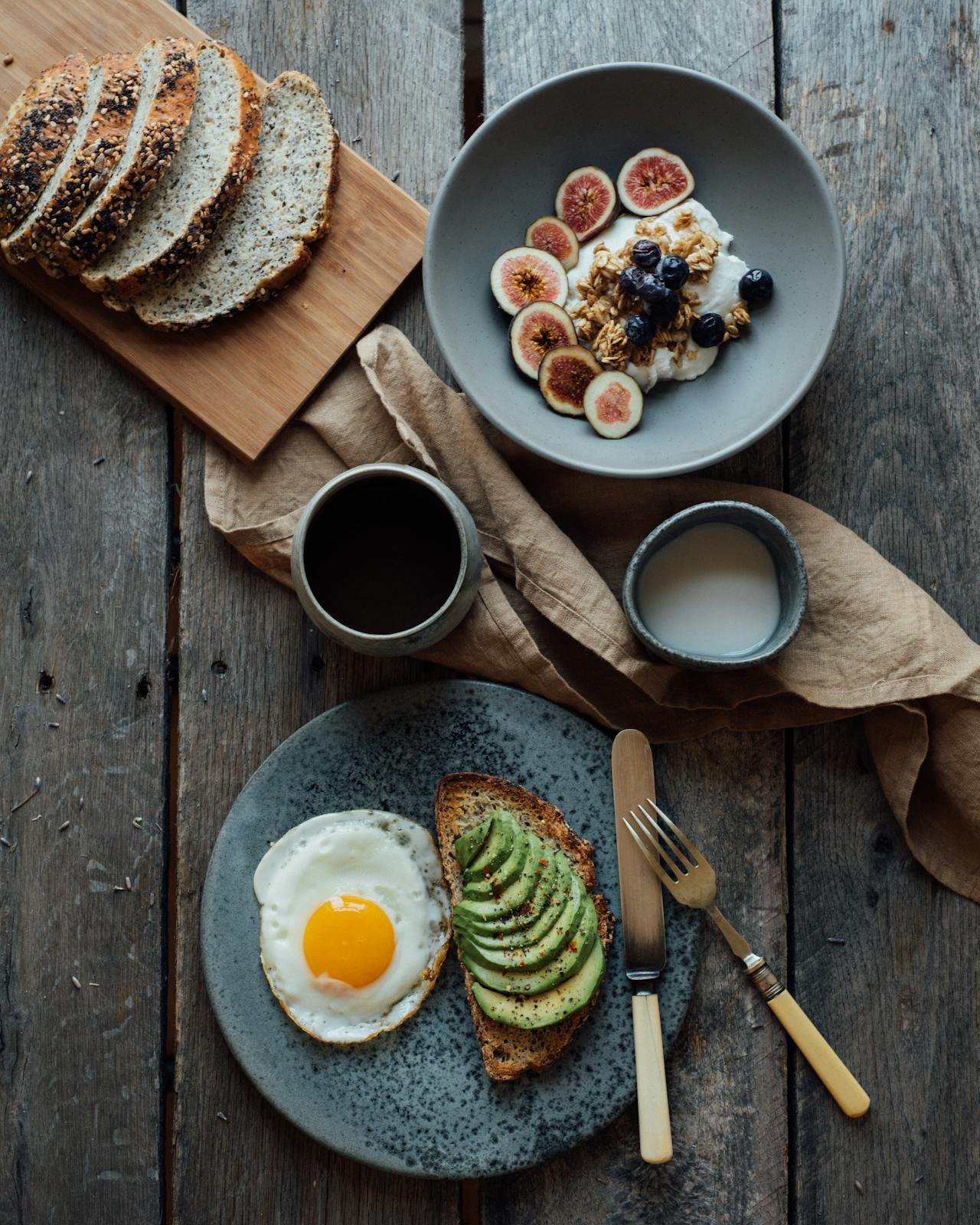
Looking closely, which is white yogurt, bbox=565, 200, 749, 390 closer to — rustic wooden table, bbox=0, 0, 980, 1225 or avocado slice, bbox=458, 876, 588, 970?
rustic wooden table, bbox=0, 0, 980, 1225

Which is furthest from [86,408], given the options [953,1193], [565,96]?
[953,1193]

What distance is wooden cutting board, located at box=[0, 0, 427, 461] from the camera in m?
2.16

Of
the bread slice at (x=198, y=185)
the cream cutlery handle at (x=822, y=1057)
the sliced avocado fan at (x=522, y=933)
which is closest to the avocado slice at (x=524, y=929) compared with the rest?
the sliced avocado fan at (x=522, y=933)

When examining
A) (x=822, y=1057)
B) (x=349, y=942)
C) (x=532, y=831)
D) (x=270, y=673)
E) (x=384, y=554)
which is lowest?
(x=822, y=1057)

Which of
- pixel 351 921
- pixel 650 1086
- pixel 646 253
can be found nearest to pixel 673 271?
pixel 646 253

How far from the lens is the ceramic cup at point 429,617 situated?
1904 mm

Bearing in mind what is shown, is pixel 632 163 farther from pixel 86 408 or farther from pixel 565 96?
pixel 86 408

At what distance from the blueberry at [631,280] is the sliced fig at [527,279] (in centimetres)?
13

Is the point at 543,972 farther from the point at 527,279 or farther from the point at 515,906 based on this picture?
the point at 527,279

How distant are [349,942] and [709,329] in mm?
1364

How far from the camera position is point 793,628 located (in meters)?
1.99

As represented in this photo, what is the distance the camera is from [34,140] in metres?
2.08

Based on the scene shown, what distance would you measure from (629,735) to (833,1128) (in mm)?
887

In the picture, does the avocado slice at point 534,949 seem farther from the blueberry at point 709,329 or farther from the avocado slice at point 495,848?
the blueberry at point 709,329
